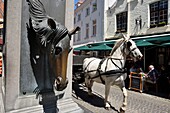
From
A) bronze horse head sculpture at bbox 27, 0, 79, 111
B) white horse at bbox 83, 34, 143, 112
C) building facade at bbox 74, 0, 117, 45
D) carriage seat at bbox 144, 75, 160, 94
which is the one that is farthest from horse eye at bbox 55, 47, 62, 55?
building facade at bbox 74, 0, 117, 45

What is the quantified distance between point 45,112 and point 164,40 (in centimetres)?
712

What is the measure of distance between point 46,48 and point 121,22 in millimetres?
13201

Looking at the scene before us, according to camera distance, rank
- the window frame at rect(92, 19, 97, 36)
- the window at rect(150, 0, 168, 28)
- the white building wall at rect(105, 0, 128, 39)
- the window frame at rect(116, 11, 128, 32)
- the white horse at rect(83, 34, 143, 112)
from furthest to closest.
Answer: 1. the window frame at rect(92, 19, 97, 36)
2. the white building wall at rect(105, 0, 128, 39)
3. the window frame at rect(116, 11, 128, 32)
4. the window at rect(150, 0, 168, 28)
5. the white horse at rect(83, 34, 143, 112)

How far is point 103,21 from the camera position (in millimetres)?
15844

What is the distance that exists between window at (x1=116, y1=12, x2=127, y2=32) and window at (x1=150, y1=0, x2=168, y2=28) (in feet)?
8.23

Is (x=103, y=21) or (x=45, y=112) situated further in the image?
(x=103, y=21)

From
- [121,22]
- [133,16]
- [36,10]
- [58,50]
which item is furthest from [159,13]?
[58,50]

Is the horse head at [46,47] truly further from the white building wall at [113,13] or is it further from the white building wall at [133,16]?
the white building wall at [113,13]

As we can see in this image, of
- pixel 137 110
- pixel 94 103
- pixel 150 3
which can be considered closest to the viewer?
pixel 137 110

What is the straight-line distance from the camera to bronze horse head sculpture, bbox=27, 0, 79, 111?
1530 millimetres

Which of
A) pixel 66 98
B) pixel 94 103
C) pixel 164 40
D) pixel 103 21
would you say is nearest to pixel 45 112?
pixel 66 98

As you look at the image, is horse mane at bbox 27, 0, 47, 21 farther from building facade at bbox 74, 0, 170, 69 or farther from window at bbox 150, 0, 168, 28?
window at bbox 150, 0, 168, 28

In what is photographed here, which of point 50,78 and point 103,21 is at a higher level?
point 103,21

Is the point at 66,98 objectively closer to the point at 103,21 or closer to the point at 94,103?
the point at 94,103
